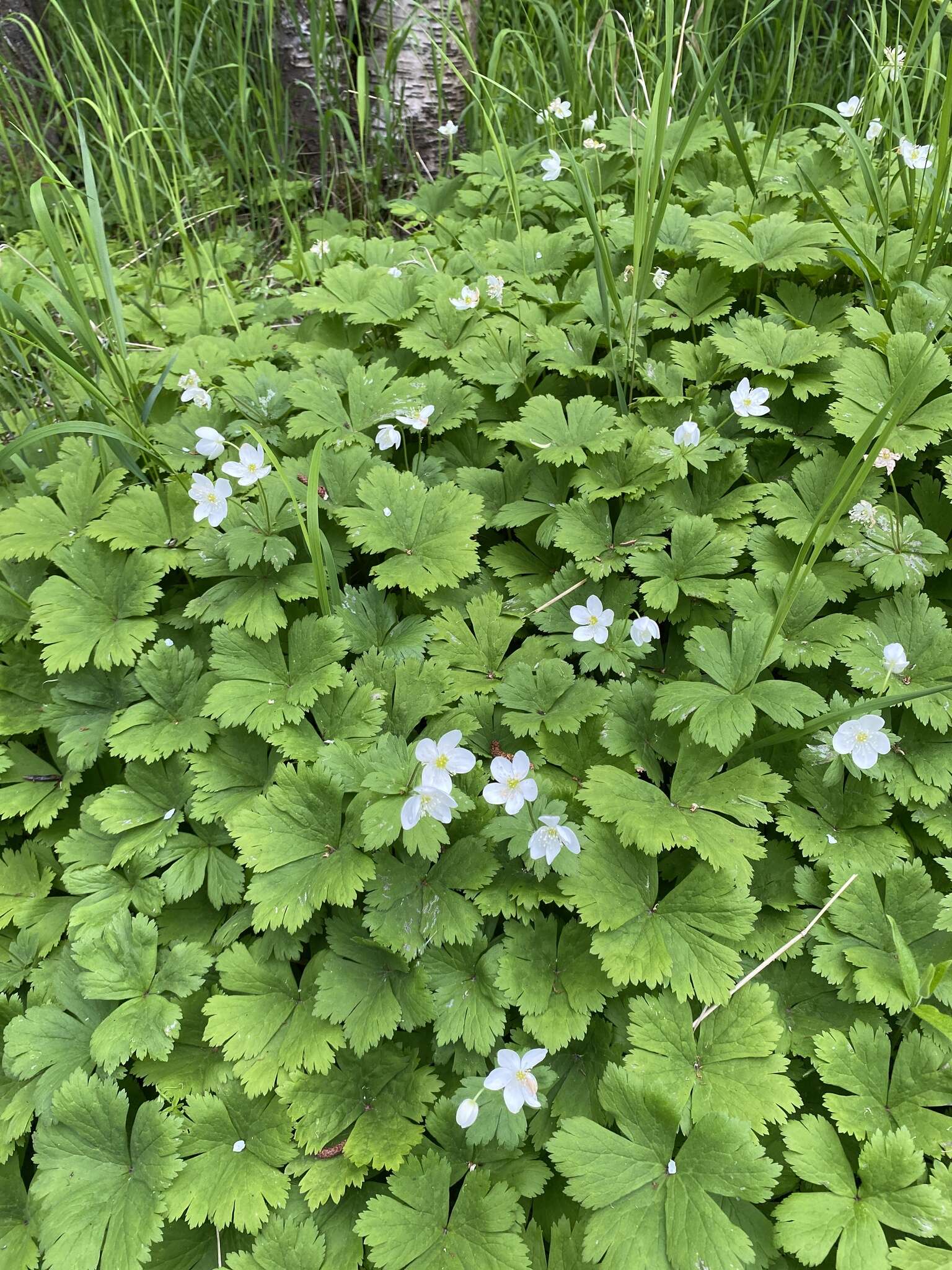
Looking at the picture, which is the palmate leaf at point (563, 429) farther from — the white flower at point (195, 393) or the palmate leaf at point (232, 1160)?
the palmate leaf at point (232, 1160)

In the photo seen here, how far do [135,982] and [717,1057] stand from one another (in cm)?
149

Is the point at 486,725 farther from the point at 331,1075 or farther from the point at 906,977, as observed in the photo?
the point at 906,977

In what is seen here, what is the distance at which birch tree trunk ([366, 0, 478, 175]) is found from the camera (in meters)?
4.57

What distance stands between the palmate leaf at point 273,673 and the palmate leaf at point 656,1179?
4.00 ft

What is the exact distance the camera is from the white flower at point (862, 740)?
6.00 feet

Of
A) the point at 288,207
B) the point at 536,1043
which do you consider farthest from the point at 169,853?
the point at 288,207

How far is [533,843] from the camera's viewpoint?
1.77 m

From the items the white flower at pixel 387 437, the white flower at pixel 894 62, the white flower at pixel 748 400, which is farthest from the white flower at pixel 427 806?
the white flower at pixel 894 62

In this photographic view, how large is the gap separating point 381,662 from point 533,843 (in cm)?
74

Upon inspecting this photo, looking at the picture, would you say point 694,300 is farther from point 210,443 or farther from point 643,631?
point 210,443

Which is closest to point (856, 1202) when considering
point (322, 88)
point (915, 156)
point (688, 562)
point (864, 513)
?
point (688, 562)

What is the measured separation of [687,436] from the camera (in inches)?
91.8

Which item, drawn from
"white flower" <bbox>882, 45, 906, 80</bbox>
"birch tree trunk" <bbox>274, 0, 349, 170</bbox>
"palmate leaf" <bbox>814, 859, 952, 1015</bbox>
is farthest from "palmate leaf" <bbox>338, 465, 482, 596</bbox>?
"birch tree trunk" <bbox>274, 0, 349, 170</bbox>

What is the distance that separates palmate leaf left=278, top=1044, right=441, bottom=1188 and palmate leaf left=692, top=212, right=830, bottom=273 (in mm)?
2740
